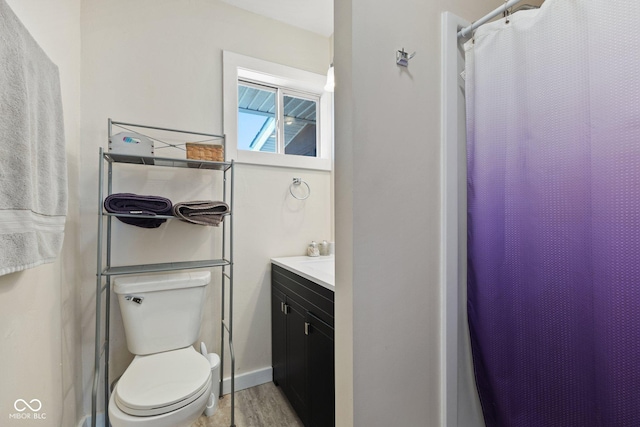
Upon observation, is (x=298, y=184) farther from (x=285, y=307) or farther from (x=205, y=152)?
(x=285, y=307)

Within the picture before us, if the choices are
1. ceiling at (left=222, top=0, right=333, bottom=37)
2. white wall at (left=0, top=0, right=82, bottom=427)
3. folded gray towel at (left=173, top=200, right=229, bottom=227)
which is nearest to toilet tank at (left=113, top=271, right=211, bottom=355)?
white wall at (left=0, top=0, right=82, bottom=427)

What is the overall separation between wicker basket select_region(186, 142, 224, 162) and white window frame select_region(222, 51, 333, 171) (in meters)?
0.20

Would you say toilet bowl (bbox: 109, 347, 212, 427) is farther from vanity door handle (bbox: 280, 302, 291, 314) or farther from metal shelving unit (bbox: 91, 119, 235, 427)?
vanity door handle (bbox: 280, 302, 291, 314)

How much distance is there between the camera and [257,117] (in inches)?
86.8

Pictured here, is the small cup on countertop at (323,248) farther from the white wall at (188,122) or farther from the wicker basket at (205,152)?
the wicker basket at (205,152)

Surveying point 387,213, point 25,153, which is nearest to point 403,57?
point 387,213

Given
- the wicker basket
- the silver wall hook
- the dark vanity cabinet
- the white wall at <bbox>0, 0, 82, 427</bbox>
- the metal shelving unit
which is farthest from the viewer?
the wicker basket

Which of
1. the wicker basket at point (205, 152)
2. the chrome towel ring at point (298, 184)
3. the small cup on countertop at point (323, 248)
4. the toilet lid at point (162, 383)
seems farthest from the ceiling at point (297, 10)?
the toilet lid at point (162, 383)

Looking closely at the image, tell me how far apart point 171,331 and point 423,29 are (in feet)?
6.24

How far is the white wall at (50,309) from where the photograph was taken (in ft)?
2.61

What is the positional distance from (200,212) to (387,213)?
106cm

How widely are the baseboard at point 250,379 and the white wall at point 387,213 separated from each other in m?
1.21
